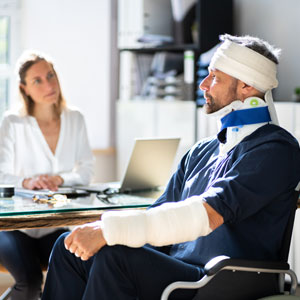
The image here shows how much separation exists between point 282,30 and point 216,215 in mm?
2510

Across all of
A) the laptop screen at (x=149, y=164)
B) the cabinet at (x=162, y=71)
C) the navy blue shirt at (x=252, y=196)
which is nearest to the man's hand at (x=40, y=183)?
the laptop screen at (x=149, y=164)

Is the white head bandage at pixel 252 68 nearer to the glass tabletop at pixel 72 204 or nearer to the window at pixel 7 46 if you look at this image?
the glass tabletop at pixel 72 204

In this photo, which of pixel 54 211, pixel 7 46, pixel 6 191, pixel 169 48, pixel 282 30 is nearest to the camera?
pixel 54 211

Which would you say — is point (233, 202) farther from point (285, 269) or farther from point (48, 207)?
point (48, 207)

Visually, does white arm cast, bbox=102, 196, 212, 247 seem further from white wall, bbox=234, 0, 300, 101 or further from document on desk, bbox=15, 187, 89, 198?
white wall, bbox=234, 0, 300, 101

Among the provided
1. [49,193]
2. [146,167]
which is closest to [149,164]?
[146,167]

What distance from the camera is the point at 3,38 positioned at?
5.28 m

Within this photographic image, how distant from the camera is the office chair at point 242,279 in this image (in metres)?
2.04

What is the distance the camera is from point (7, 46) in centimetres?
529

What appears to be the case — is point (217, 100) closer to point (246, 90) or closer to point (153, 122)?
point (246, 90)

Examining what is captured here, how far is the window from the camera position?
17.1 ft

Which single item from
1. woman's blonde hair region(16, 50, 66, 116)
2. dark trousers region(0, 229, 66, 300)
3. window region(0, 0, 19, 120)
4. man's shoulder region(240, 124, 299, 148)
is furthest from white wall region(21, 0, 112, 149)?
man's shoulder region(240, 124, 299, 148)

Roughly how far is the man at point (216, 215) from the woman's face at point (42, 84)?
113cm

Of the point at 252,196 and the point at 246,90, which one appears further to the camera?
the point at 246,90
